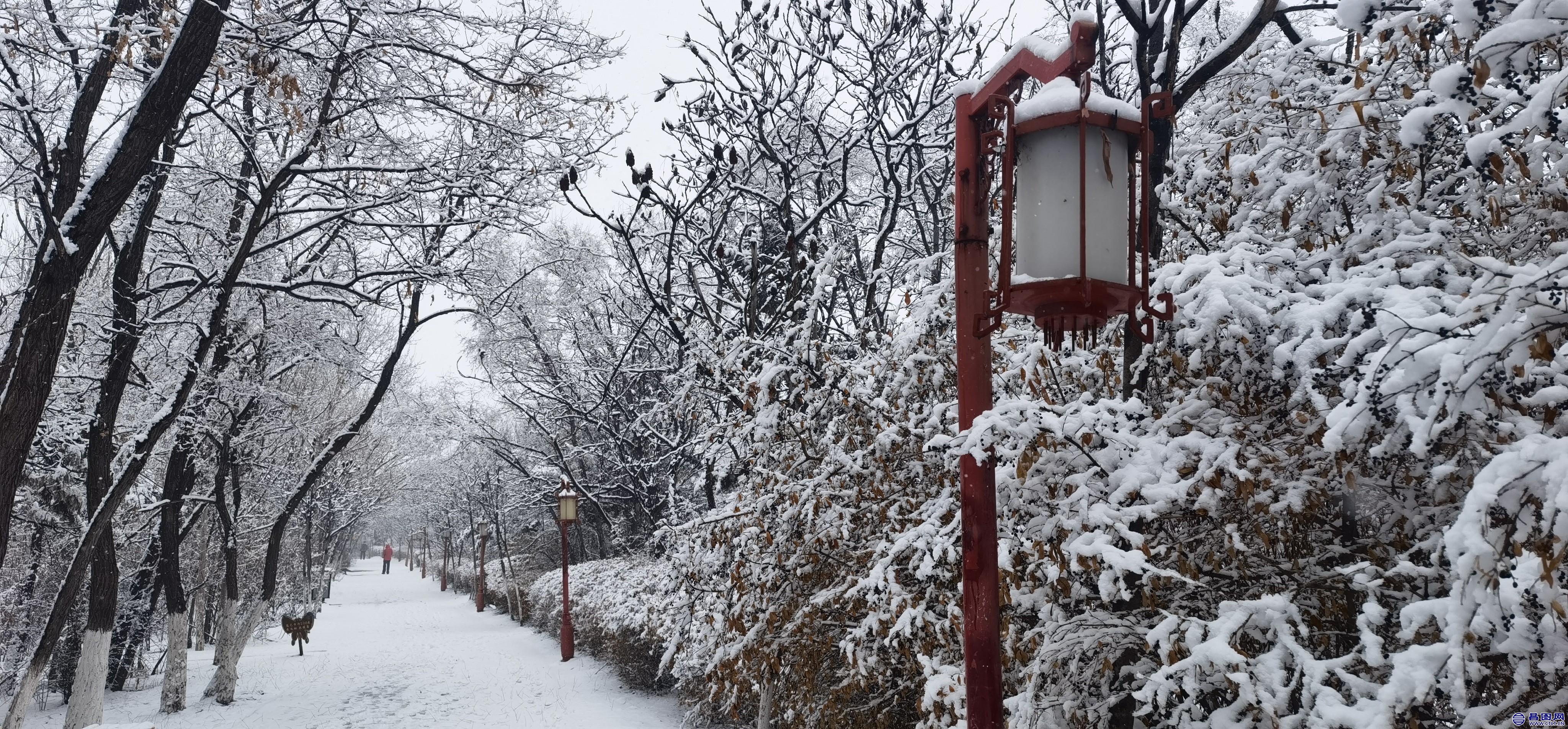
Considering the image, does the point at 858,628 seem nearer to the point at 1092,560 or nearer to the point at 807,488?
the point at 807,488

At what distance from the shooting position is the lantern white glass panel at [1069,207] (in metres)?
2.08

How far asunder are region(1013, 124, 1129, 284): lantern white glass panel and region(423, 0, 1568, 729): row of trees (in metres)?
0.57

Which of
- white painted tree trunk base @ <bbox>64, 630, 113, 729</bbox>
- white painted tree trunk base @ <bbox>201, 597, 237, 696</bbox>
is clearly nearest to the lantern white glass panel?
white painted tree trunk base @ <bbox>64, 630, 113, 729</bbox>

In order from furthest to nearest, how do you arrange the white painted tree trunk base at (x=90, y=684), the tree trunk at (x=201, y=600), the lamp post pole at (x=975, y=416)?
the tree trunk at (x=201, y=600) → the white painted tree trunk base at (x=90, y=684) → the lamp post pole at (x=975, y=416)

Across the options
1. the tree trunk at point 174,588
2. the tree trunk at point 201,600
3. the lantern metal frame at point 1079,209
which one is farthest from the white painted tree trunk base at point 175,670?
the lantern metal frame at point 1079,209

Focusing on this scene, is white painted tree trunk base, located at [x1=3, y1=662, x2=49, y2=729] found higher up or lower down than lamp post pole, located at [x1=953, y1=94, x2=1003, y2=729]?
lower down

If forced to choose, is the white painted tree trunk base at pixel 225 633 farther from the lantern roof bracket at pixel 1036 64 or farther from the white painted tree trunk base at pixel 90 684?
the lantern roof bracket at pixel 1036 64

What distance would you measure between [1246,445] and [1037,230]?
4.26ft

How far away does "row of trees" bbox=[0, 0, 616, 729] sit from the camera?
16.0ft

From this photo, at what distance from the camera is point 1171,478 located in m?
2.63

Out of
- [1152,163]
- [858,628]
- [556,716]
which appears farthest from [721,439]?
[556,716]

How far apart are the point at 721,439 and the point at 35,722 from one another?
38.8ft

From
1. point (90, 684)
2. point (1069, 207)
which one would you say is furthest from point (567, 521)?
point (1069, 207)

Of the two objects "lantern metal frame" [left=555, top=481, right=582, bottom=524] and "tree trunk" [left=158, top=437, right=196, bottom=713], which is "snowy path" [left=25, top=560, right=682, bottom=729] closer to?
"tree trunk" [left=158, top=437, right=196, bottom=713]
